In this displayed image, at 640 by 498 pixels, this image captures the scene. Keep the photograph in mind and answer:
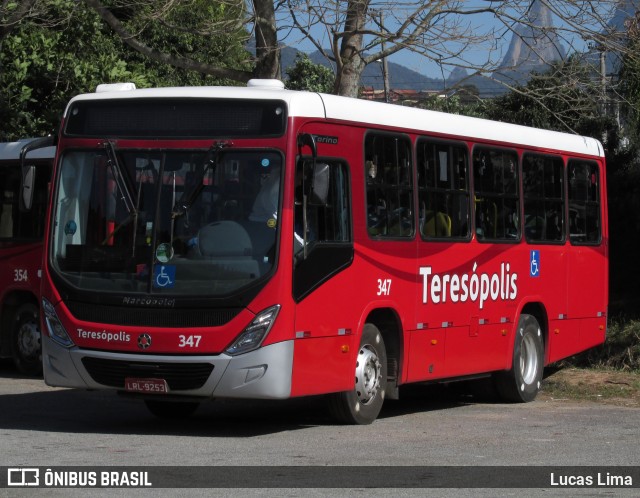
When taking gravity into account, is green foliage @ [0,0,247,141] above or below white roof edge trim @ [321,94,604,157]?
above

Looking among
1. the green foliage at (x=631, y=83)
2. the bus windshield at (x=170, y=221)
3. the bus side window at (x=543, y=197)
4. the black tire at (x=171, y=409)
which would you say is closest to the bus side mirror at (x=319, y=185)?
the bus windshield at (x=170, y=221)

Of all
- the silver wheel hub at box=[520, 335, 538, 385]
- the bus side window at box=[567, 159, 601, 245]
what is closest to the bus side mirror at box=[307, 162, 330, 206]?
the silver wheel hub at box=[520, 335, 538, 385]

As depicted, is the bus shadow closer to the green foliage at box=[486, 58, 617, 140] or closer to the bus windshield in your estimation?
the bus windshield

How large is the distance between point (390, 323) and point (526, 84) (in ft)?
27.6

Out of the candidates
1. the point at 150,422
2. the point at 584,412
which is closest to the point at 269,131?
the point at 150,422

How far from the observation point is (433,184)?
43.2 feet

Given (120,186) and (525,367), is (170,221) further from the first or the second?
(525,367)

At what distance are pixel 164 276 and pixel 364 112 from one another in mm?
2501

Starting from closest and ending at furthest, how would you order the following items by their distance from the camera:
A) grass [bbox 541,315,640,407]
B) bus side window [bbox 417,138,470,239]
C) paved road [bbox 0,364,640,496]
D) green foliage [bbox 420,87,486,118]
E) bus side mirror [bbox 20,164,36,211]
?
paved road [bbox 0,364,640,496], bus side mirror [bbox 20,164,36,211], bus side window [bbox 417,138,470,239], grass [bbox 541,315,640,407], green foliage [bbox 420,87,486,118]

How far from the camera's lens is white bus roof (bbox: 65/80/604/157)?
36.7 feet

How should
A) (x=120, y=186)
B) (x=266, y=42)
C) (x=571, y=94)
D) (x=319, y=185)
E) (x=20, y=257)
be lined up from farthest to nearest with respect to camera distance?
1. (x=571, y=94)
2. (x=266, y=42)
3. (x=20, y=257)
4. (x=120, y=186)
5. (x=319, y=185)

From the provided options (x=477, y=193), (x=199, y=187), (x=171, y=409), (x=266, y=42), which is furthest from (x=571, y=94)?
(x=199, y=187)

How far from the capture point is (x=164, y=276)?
10938 millimetres

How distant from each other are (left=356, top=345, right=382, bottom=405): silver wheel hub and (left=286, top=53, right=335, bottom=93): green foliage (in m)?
18.6
